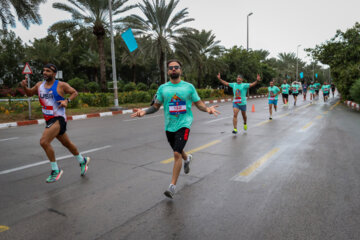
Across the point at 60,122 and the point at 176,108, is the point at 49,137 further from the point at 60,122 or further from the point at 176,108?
the point at 176,108

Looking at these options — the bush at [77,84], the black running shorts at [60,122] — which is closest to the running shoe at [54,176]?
the black running shorts at [60,122]

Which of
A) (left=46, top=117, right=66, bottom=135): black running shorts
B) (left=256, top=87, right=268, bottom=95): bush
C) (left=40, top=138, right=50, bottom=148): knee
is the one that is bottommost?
(left=40, top=138, right=50, bottom=148): knee

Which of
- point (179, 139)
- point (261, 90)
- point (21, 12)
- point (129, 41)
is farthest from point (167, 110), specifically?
point (261, 90)

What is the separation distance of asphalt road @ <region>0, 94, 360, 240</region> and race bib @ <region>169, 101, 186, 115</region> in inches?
42.4

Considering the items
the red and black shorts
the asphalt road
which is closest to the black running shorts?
the asphalt road

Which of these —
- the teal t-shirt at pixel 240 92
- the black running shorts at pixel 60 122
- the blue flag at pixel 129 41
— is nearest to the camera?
the black running shorts at pixel 60 122

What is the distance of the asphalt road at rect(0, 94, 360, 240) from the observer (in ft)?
9.64

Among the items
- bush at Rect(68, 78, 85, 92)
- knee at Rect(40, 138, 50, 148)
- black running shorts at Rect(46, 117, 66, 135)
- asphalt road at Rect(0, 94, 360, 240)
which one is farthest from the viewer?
bush at Rect(68, 78, 85, 92)

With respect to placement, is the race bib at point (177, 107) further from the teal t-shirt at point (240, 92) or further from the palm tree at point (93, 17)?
the palm tree at point (93, 17)

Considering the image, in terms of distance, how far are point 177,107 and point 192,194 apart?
1.18 metres

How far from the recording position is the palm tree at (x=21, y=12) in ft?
45.9

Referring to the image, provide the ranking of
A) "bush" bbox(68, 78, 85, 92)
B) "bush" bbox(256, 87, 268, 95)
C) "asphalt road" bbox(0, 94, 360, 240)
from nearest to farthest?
"asphalt road" bbox(0, 94, 360, 240) → "bush" bbox(256, 87, 268, 95) → "bush" bbox(68, 78, 85, 92)

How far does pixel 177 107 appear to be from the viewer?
4027 millimetres

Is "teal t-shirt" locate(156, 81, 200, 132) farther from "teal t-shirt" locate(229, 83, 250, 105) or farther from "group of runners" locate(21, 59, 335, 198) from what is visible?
"teal t-shirt" locate(229, 83, 250, 105)
